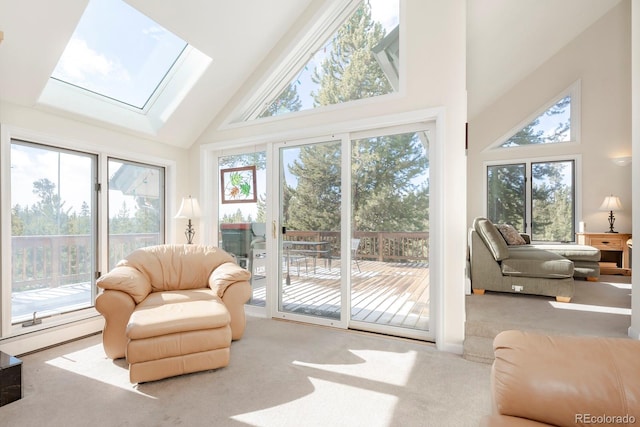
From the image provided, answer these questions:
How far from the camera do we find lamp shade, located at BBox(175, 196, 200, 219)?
359 centimetres

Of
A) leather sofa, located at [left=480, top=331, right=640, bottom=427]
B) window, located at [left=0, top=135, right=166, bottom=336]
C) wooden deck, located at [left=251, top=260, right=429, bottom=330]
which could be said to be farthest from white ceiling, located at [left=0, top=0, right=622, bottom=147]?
leather sofa, located at [left=480, top=331, right=640, bottom=427]

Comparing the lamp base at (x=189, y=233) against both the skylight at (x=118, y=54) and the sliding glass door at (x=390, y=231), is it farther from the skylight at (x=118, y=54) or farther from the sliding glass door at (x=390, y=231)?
the sliding glass door at (x=390, y=231)

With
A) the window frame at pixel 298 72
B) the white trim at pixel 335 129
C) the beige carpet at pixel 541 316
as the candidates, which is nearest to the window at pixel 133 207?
the white trim at pixel 335 129

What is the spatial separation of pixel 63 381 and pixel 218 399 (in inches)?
47.4

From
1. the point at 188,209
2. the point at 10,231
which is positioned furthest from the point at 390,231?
the point at 10,231

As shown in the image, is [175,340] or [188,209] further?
[188,209]

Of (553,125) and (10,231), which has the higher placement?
(553,125)

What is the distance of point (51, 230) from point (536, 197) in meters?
7.51

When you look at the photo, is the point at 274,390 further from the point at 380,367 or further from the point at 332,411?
the point at 380,367

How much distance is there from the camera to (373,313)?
318 cm

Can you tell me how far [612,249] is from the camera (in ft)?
15.9

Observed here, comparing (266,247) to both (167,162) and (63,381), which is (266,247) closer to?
(167,162)

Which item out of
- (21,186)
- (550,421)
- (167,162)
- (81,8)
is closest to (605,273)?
(550,421)

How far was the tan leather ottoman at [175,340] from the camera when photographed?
2.04m
